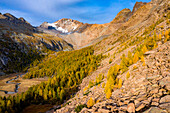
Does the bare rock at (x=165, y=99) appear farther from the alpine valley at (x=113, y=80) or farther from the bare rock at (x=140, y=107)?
the bare rock at (x=140, y=107)

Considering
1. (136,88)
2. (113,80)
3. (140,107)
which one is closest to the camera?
(140,107)

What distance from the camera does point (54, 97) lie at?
6116 cm

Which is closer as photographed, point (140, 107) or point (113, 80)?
point (140, 107)

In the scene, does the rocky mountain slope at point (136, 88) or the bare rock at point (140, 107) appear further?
the rocky mountain slope at point (136, 88)

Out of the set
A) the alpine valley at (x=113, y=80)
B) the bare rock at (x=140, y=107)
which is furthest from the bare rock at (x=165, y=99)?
the bare rock at (x=140, y=107)

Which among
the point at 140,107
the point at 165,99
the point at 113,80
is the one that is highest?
the point at 165,99

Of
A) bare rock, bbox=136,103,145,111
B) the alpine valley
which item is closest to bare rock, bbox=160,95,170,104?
the alpine valley

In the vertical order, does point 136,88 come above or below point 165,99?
below

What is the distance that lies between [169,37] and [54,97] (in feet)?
213

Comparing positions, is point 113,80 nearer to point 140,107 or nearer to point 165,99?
point 140,107

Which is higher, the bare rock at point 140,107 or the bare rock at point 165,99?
the bare rock at point 165,99

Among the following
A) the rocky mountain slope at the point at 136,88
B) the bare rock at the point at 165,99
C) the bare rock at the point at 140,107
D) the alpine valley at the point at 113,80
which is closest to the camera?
the bare rock at the point at 165,99

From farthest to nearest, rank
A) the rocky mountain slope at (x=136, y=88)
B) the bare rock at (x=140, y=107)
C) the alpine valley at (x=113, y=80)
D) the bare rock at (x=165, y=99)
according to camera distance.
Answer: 1. the alpine valley at (x=113, y=80)
2. the rocky mountain slope at (x=136, y=88)
3. the bare rock at (x=140, y=107)
4. the bare rock at (x=165, y=99)

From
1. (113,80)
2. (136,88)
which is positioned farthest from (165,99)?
(113,80)
